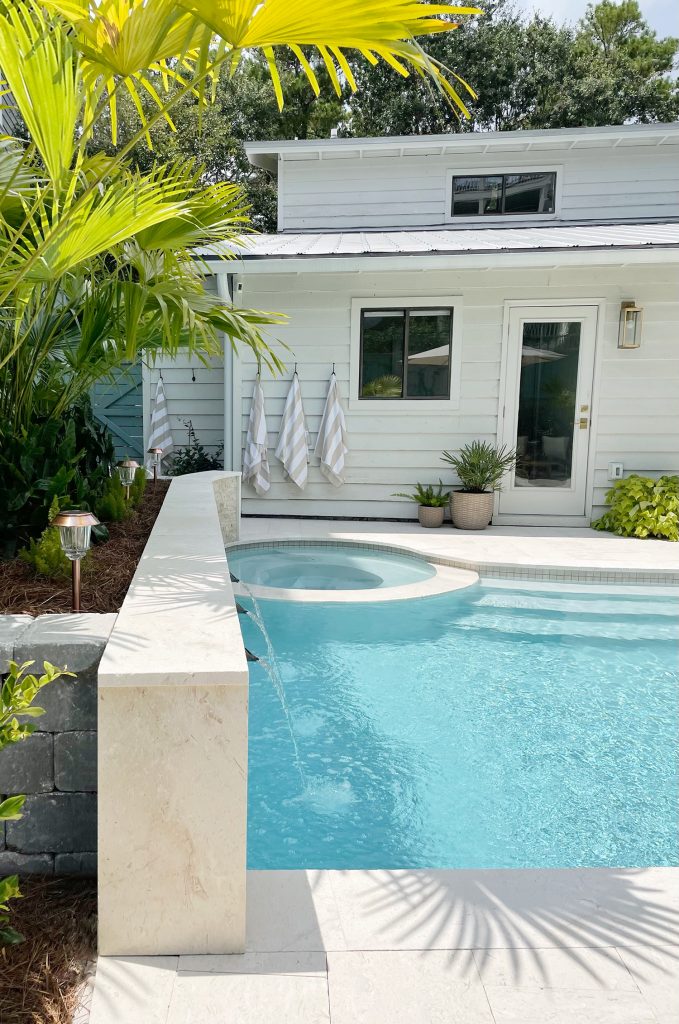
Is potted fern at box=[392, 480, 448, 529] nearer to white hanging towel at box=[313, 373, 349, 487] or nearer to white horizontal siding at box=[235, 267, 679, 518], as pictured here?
white horizontal siding at box=[235, 267, 679, 518]

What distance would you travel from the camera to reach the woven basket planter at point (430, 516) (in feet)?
25.3

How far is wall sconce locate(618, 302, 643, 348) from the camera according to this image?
7.46 metres

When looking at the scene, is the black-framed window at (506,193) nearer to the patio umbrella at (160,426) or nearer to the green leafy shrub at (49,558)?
the patio umbrella at (160,426)

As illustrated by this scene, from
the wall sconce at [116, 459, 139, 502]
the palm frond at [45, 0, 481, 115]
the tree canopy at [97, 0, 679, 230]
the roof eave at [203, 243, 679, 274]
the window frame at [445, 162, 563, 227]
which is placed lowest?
the wall sconce at [116, 459, 139, 502]

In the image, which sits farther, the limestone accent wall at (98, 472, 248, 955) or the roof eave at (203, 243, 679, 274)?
the roof eave at (203, 243, 679, 274)

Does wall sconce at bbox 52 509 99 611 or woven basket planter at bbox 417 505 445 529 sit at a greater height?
wall sconce at bbox 52 509 99 611

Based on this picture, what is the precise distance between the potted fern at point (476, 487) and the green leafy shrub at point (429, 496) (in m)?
0.13

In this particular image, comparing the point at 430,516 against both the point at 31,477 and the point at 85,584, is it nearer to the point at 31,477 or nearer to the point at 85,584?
the point at 31,477

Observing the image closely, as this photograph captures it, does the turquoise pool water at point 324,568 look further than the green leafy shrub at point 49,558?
Yes

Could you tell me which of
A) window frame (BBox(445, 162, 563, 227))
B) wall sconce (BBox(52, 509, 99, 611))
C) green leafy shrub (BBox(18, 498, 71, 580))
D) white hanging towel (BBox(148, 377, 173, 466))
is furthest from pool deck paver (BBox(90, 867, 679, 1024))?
window frame (BBox(445, 162, 563, 227))

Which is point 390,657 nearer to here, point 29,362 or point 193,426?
point 29,362

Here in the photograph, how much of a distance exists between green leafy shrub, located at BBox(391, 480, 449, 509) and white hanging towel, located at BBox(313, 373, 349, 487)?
740 millimetres

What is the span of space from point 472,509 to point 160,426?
4.24m

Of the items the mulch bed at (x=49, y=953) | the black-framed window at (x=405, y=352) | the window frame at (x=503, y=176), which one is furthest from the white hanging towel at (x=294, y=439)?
the mulch bed at (x=49, y=953)
